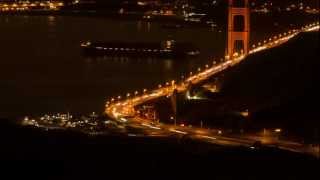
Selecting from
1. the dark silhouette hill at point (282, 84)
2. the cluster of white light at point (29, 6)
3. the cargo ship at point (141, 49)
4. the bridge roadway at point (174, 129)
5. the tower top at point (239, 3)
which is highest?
the tower top at point (239, 3)

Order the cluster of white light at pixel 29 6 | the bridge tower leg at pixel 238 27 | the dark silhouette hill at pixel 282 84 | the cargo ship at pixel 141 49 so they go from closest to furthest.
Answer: the dark silhouette hill at pixel 282 84 < the bridge tower leg at pixel 238 27 < the cargo ship at pixel 141 49 < the cluster of white light at pixel 29 6

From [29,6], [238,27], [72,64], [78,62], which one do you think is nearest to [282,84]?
[238,27]

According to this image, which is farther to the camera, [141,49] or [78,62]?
[141,49]

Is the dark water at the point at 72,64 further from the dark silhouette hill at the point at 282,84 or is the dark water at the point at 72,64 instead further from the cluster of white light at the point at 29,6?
the dark silhouette hill at the point at 282,84

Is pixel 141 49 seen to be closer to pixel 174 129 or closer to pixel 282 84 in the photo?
pixel 282 84

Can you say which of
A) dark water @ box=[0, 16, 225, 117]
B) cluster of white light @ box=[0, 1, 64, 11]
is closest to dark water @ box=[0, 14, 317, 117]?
dark water @ box=[0, 16, 225, 117]

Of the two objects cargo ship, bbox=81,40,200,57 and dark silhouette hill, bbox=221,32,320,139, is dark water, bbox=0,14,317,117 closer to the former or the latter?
cargo ship, bbox=81,40,200,57

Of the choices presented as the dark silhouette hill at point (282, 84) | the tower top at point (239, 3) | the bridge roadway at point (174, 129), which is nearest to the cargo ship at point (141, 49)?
the tower top at point (239, 3)

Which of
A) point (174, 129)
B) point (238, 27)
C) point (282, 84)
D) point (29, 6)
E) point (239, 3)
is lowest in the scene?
point (174, 129)
